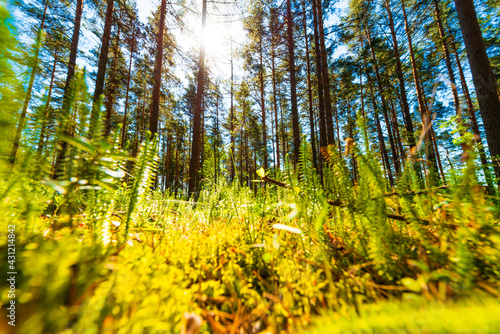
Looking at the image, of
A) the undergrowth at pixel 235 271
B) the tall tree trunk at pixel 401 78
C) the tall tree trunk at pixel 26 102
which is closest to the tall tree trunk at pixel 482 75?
the undergrowth at pixel 235 271

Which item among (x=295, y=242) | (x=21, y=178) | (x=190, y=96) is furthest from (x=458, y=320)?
(x=190, y=96)

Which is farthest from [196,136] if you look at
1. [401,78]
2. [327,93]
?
[401,78]

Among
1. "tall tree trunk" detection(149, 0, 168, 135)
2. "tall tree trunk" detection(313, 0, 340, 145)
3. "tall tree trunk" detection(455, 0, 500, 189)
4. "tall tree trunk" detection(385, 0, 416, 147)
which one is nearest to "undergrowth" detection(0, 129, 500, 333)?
"tall tree trunk" detection(455, 0, 500, 189)

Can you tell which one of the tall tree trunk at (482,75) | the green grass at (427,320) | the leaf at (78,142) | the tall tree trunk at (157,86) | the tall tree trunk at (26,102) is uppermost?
the tall tree trunk at (157,86)

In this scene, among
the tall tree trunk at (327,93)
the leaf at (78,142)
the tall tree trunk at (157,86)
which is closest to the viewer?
the leaf at (78,142)

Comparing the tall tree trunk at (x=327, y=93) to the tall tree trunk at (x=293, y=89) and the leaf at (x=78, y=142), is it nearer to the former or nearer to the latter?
the tall tree trunk at (x=293, y=89)

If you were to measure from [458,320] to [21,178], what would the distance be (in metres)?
1.50

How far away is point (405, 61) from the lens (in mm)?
11781

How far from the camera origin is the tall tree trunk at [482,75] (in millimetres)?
3432

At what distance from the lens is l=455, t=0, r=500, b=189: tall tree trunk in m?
3.43

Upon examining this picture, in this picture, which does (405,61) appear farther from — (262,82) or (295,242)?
(295,242)

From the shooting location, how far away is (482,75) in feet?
11.7


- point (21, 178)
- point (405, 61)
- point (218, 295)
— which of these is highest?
point (405, 61)

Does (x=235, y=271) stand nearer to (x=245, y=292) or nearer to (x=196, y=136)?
(x=245, y=292)
